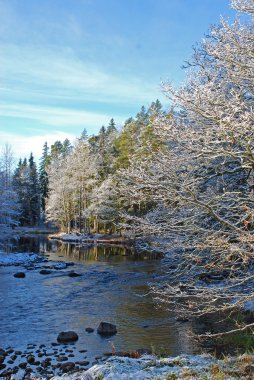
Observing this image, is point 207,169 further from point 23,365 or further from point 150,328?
point 150,328

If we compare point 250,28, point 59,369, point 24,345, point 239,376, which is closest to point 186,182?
point 239,376

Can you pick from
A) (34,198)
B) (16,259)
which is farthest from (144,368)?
(34,198)

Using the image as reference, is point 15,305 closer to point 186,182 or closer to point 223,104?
point 186,182

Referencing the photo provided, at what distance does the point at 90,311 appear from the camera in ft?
52.9

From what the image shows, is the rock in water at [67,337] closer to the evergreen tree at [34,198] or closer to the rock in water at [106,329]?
the rock in water at [106,329]

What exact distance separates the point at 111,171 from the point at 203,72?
146 feet

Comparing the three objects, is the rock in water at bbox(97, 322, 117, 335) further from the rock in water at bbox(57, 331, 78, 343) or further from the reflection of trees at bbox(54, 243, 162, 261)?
A: the reflection of trees at bbox(54, 243, 162, 261)

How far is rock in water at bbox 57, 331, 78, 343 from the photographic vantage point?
499 inches

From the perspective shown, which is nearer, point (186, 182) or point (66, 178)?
point (186, 182)

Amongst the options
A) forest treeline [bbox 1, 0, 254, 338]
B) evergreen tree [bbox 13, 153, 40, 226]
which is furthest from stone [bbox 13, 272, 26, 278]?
evergreen tree [bbox 13, 153, 40, 226]

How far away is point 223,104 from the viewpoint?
647 centimetres

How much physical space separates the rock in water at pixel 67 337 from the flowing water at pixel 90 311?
23 cm

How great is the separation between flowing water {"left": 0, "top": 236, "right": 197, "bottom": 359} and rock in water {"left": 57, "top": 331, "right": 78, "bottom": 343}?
0.23 metres

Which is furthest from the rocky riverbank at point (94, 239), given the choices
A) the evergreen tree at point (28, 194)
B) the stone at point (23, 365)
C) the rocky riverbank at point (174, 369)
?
the rocky riverbank at point (174, 369)
